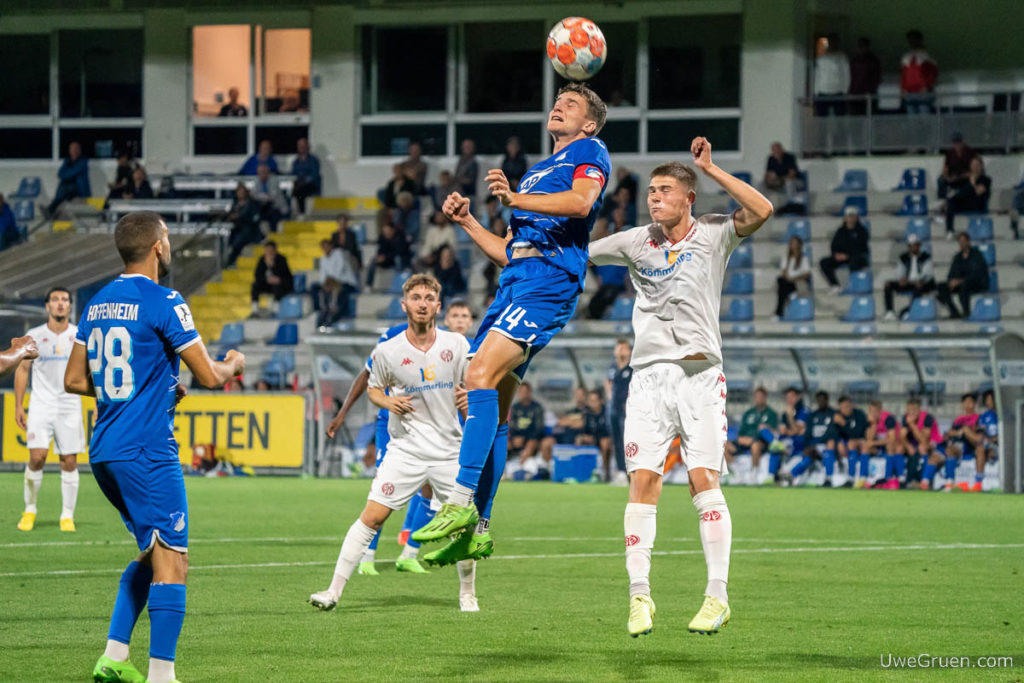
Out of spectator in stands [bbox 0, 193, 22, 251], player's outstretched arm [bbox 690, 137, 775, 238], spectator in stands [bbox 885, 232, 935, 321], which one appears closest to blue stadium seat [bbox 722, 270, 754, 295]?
spectator in stands [bbox 885, 232, 935, 321]

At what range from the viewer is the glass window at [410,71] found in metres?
33.1

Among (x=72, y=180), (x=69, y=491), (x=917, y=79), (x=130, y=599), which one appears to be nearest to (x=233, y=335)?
(x=72, y=180)

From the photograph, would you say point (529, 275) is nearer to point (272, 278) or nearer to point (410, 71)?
point (272, 278)

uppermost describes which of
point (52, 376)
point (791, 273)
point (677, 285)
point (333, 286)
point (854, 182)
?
point (854, 182)

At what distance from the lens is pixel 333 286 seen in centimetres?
2783

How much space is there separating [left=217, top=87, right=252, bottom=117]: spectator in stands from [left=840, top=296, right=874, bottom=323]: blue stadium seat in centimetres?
1528

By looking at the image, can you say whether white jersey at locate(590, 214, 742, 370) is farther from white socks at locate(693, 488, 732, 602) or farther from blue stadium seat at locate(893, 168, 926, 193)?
blue stadium seat at locate(893, 168, 926, 193)

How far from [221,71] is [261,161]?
12.6ft

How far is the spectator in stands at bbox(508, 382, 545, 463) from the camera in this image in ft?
79.7

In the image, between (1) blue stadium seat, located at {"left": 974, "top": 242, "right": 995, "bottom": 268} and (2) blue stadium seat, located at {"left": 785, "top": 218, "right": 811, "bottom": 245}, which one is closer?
(1) blue stadium seat, located at {"left": 974, "top": 242, "right": 995, "bottom": 268}

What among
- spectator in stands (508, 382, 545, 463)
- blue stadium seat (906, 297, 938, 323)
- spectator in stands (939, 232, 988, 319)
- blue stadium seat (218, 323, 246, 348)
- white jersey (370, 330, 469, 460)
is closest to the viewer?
white jersey (370, 330, 469, 460)

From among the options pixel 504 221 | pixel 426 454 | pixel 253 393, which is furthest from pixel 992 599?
pixel 504 221

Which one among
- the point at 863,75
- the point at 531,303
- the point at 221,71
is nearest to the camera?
the point at 531,303

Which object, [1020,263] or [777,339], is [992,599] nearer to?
[777,339]
